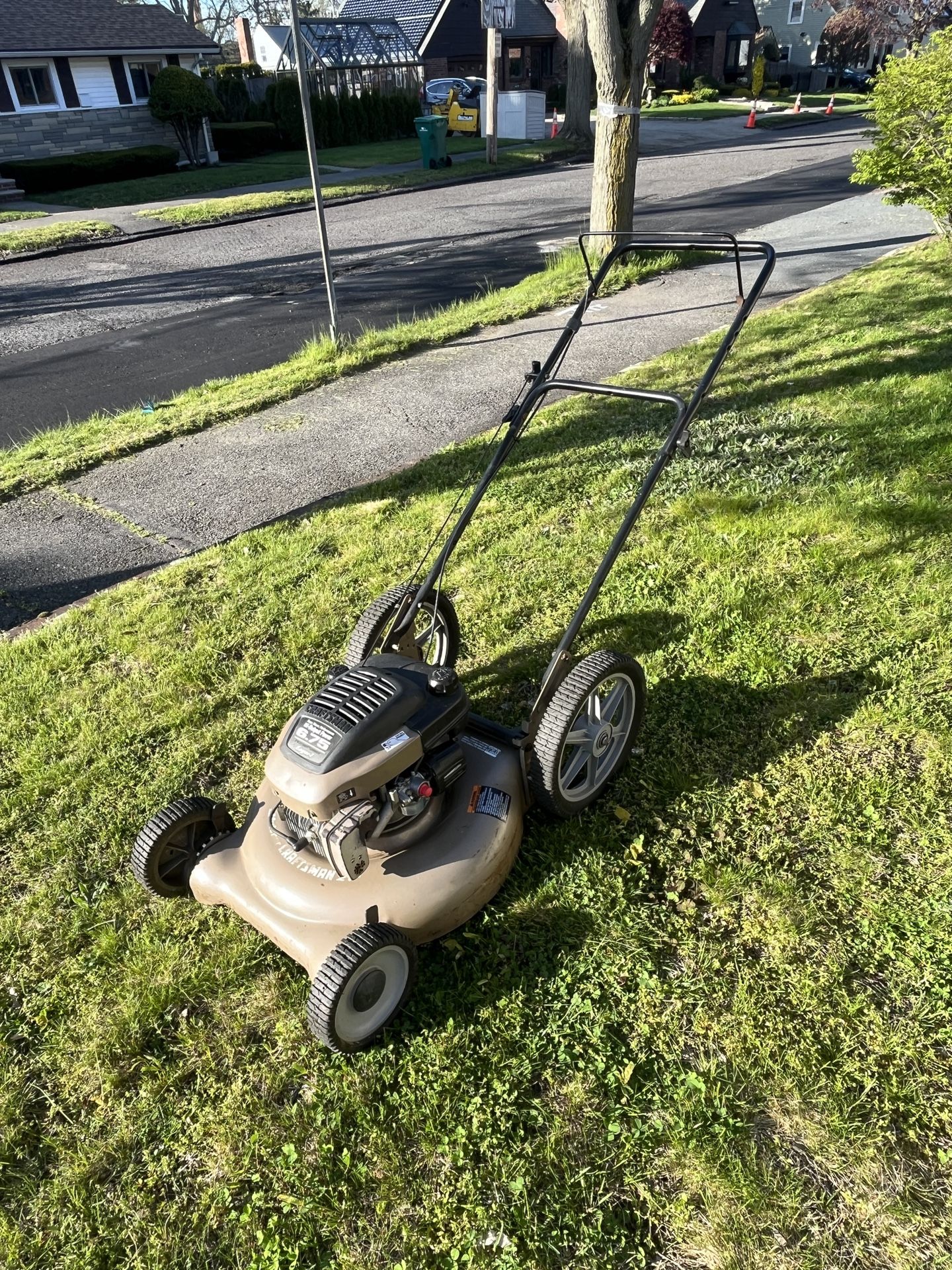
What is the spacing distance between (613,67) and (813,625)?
23.0ft

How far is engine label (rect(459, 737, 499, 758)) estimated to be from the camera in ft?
9.13

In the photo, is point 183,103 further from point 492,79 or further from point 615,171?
point 615,171

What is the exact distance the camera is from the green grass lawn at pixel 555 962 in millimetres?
2000

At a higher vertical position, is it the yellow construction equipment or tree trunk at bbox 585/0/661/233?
tree trunk at bbox 585/0/661/233

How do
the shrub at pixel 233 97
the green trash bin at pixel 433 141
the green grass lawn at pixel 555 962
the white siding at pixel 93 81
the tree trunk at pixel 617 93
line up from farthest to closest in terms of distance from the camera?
the shrub at pixel 233 97
the white siding at pixel 93 81
the green trash bin at pixel 433 141
the tree trunk at pixel 617 93
the green grass lawn at pixel 555 962

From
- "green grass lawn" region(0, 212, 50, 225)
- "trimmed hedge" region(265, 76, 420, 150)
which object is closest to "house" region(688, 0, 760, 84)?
"trimmed hedge" region(265, 76, 420, 150)

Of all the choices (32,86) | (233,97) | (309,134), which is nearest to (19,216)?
(32,86)

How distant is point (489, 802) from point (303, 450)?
4.03 metres

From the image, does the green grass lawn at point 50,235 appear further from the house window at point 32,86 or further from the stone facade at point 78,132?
the house window at point 32,86

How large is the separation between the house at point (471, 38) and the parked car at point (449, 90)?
83.3 inches

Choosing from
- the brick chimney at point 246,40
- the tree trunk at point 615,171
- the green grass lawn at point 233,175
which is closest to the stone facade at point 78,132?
the green grass lawn at point 233,175

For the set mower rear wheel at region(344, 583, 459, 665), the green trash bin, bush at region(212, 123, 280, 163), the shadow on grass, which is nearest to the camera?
the shadow on grass

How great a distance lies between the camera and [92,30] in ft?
75.5

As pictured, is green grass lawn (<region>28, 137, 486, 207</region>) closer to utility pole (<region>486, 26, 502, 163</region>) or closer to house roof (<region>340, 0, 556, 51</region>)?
utility pole (<region>486, 26, 502, 163</region>)
